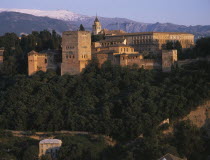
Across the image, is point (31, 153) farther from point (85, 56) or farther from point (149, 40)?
point (149, 40)

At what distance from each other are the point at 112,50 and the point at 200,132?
11.9 meters

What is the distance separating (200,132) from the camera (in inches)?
1172

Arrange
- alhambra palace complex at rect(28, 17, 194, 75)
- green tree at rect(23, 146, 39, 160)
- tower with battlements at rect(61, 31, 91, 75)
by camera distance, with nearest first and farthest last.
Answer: green tree at rect(23, 146, 39, 160) → alhambra palace complex at rect(28, 17, 194, 75) → tower with battlements at rect(61, 31, 91, 75)

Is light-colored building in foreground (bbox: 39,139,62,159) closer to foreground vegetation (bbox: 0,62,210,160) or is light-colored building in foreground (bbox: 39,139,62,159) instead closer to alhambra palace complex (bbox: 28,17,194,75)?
foreground vegetation (bbox: 0,62,210,160)

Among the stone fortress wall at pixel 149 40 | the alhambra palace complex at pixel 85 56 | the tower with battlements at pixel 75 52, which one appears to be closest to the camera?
the alhambra palace complex at pixel 85 56

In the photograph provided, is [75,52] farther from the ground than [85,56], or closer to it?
farther from the ground

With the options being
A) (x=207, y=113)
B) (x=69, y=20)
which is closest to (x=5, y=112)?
(x=207, y=113)

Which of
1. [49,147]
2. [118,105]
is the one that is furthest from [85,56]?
[49,147]

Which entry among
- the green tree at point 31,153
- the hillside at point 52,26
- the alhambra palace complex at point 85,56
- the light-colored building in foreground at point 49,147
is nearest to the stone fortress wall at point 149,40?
the alhambra palace complex at point 85,56

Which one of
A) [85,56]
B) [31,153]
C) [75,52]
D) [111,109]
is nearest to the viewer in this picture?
[31,153]

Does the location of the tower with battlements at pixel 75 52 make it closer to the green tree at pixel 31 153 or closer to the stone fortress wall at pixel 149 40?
the stone fortress wall at pixel 149 40

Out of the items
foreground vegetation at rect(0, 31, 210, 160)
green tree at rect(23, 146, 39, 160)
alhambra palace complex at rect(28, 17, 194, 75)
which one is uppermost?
alhambra palace complex at rect(28, 17, 194, 75)

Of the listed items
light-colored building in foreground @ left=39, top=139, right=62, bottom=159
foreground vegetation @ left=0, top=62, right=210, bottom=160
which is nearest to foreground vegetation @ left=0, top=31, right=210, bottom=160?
foreground vegetation @ left=0, top=62, right=210, bottom=160

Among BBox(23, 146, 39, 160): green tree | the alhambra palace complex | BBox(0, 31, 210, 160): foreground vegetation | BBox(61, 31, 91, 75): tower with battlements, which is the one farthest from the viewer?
BBox(61, 31, 91, 75): tower with battlements
